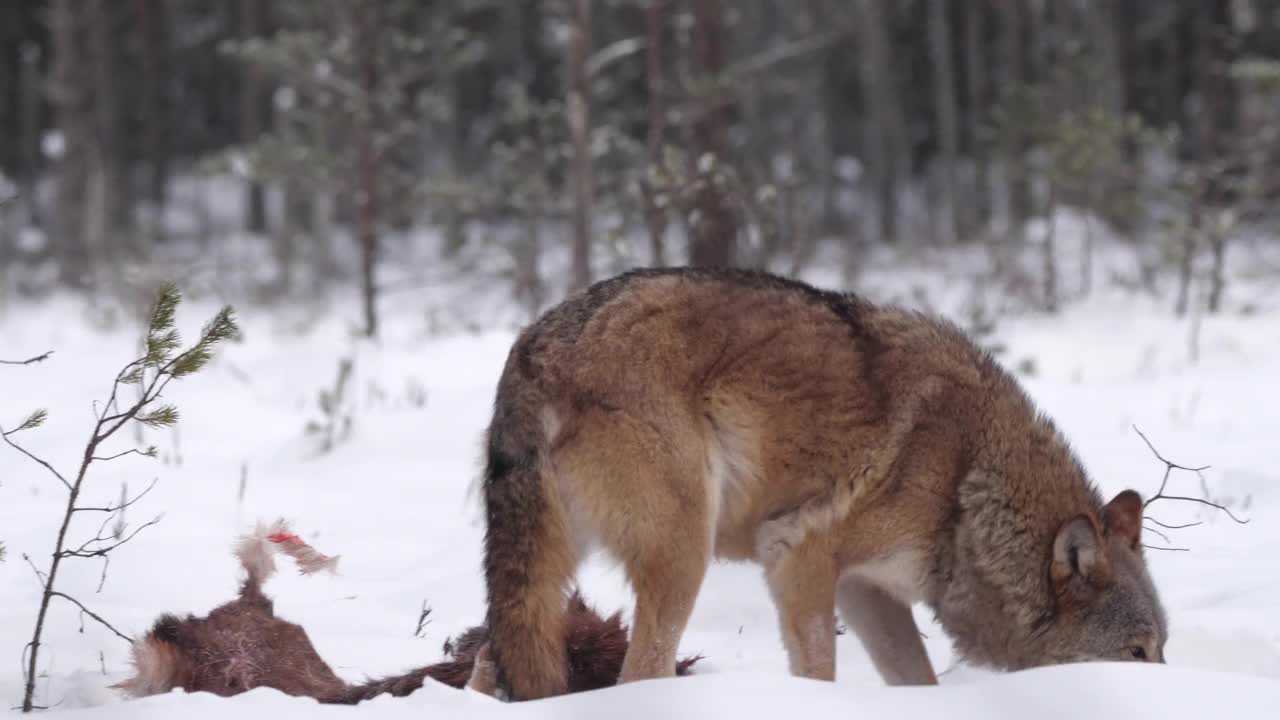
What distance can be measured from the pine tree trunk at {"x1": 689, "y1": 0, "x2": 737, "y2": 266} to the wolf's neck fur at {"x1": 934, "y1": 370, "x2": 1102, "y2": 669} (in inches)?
174

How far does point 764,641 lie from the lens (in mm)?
4984

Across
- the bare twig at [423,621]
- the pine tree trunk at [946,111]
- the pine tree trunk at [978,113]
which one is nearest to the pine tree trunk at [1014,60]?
the pine tree trunk at [978,113]

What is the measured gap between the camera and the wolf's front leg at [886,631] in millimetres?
4309

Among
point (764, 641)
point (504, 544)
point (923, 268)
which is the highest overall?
point (923, 268)

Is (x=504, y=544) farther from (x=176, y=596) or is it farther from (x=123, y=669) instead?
(x=176, y=596)

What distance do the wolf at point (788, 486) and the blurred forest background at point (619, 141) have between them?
130 inches

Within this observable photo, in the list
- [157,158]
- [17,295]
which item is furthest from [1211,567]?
[157,158]

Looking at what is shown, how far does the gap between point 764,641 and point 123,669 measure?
2427 millimetres

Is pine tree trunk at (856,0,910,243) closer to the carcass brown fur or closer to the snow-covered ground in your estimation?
the snow-covered ground

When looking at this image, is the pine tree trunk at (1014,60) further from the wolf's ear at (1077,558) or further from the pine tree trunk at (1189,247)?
the wolf's ear at (1077,558)

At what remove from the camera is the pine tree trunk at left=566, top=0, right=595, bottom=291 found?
471 inches

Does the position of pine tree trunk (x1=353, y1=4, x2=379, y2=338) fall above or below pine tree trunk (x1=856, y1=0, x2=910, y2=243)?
below

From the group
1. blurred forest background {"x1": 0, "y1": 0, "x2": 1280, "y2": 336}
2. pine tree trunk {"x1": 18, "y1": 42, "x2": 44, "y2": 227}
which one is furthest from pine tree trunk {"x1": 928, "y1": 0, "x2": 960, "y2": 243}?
pine tree trunk {"x1": 18, "y1": 42, "x2": 44, "y2": 227}

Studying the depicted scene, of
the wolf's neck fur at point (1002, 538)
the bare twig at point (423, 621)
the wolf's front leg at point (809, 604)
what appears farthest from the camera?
the bare twig at point (423, 621)
